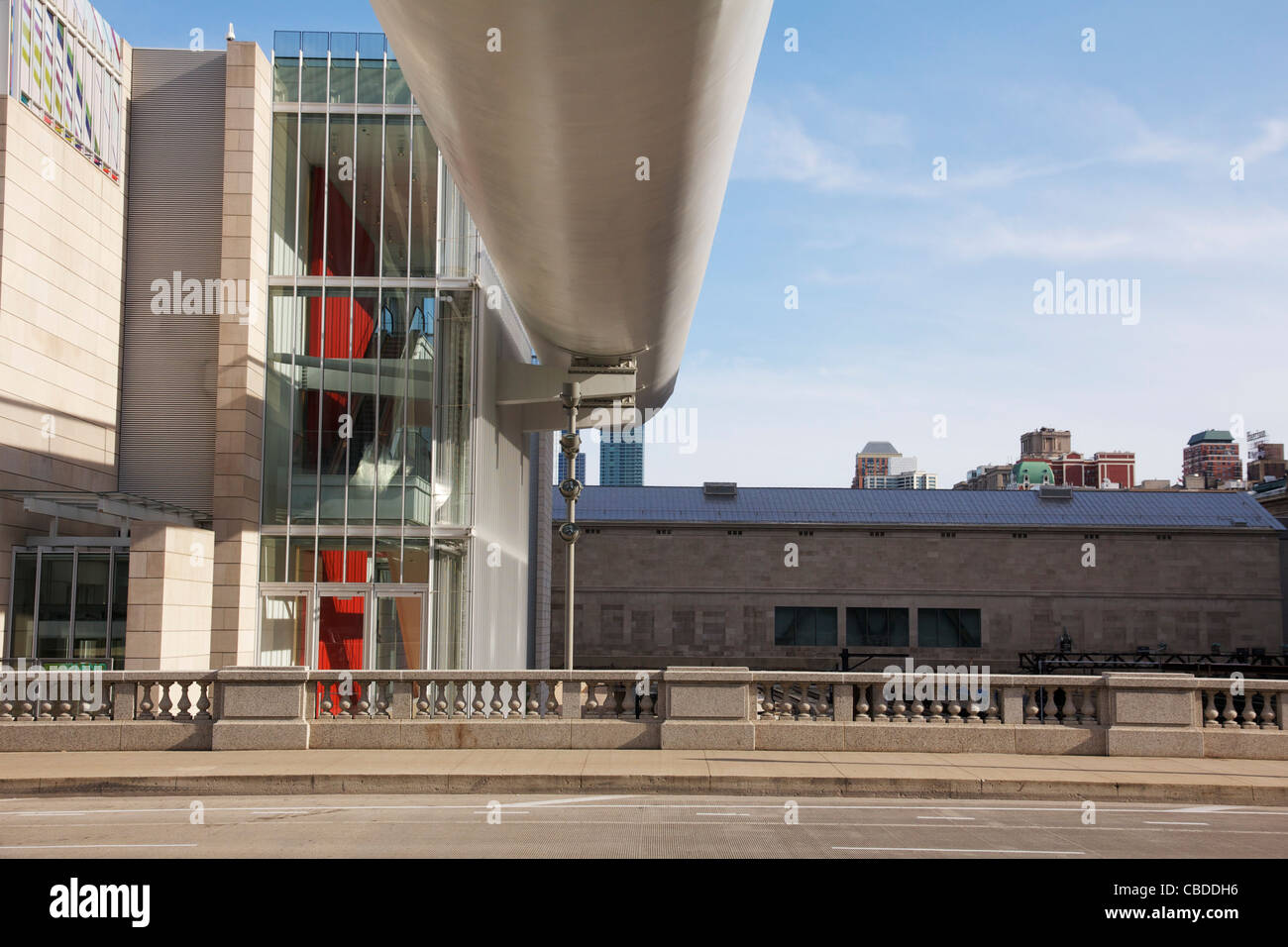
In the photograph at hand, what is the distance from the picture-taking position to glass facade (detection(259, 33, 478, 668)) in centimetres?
2409

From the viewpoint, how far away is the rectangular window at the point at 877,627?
54.3 m

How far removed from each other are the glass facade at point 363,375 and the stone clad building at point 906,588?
30.6 m

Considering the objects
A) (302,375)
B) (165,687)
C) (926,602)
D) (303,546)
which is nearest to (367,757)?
(165,687)

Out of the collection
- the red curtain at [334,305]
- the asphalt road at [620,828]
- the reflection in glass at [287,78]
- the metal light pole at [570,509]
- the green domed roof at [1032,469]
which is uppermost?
the green domed roof at [1032,469]

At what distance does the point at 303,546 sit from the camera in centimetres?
2441

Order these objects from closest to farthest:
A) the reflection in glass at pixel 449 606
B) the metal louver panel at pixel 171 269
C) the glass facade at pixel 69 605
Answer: the glass facade at pixel 69 605 → the reflection in glass at pixel 449 606 → the metal louver panel at pixel 171 269

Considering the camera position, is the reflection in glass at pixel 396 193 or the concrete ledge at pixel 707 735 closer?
the concrete ledge at pixel 707 735

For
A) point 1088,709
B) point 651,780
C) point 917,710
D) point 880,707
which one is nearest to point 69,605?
point 651,780

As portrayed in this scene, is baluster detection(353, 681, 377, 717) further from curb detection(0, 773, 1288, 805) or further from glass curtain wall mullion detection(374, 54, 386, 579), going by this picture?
glass curtain wall mullion detection(374, 54, 386, 579)

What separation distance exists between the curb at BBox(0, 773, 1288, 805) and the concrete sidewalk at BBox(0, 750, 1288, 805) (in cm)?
1

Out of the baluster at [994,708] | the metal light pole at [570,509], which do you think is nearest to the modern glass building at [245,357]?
the metal light pole at [570,509]

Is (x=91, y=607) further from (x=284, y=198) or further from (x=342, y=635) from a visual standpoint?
(x=284, y=198)

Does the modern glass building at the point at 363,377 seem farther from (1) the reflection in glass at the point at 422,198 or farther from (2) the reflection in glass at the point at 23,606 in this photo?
(2) the reflection in glass at the point at 23,606

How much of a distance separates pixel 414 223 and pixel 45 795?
1446 cm
